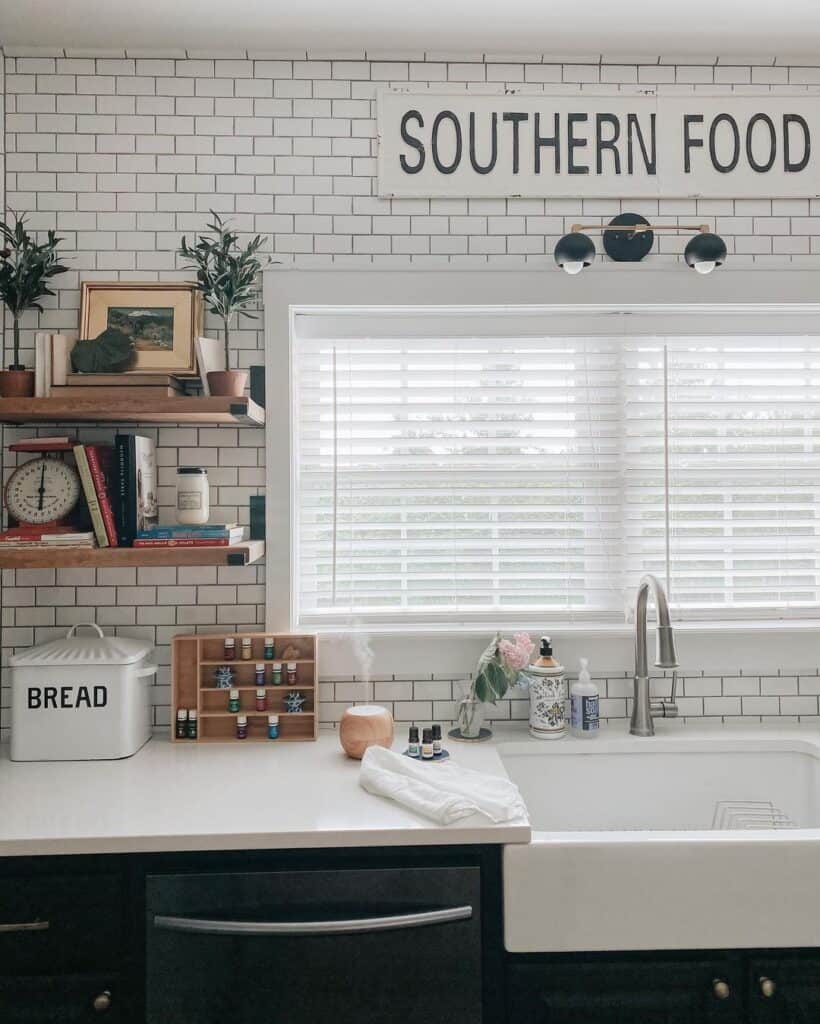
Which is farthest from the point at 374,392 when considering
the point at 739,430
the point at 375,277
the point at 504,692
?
the point at 739,430

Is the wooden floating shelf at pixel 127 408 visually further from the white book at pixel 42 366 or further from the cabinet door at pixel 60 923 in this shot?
the cabinet door at pixel 60 923

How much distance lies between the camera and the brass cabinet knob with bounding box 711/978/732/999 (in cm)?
153

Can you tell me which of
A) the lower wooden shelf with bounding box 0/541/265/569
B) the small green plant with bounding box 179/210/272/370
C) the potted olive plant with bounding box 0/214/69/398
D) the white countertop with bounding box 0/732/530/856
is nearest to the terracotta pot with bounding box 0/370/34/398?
the potted olive plant with bounding box 0/214/69/398

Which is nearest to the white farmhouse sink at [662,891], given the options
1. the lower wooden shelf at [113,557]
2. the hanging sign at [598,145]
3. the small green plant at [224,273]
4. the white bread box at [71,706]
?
the lower wooden shelf at [113,557]

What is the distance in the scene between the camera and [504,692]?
2.05 meters

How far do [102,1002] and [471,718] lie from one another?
1.04 meters

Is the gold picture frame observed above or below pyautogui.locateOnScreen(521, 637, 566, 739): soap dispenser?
above

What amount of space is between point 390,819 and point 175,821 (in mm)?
431

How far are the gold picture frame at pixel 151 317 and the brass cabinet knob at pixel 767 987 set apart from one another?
194 centimetres

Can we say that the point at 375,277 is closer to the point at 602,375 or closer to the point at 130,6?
the point at 602,375

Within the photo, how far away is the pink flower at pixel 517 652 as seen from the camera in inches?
80.9

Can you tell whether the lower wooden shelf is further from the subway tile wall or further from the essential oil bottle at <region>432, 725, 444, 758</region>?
the essential oil bottle at <region>432, 725, 444, 758</region>

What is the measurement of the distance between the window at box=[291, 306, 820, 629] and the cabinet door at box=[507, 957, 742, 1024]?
95 centimetres

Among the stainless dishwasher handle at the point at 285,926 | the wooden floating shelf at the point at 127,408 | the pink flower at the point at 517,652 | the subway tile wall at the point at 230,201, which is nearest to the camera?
the stainless dishwasher handle at the point at 285,926
